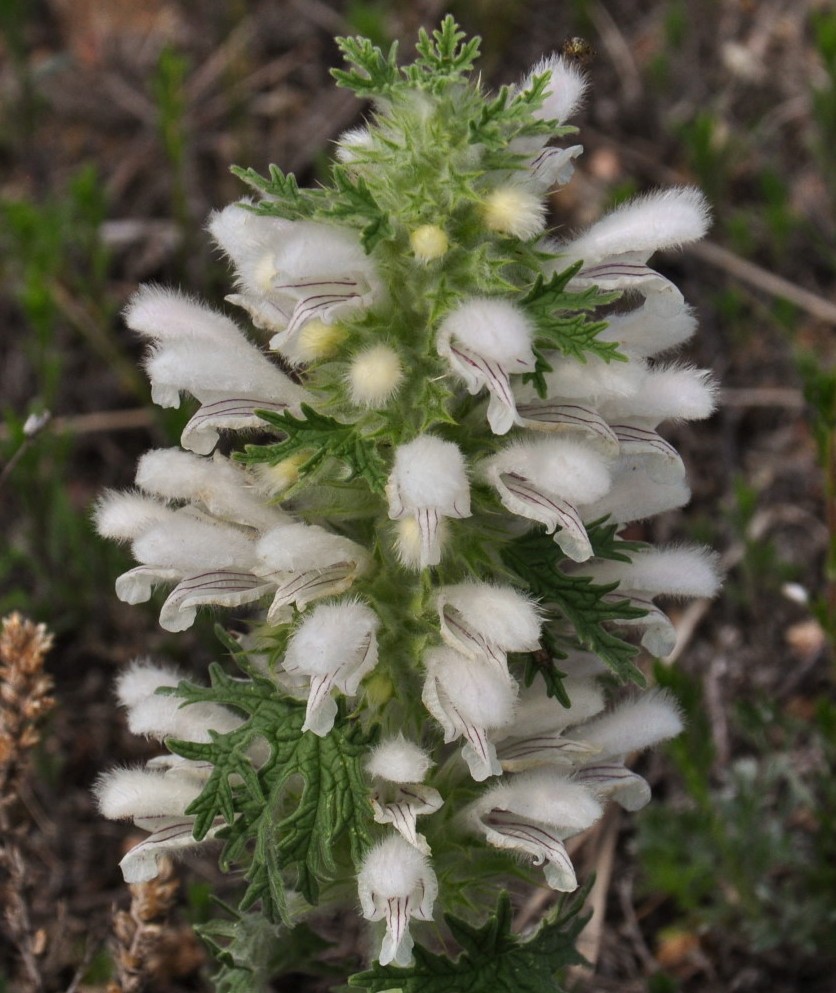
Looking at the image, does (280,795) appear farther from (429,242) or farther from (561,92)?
(561,92)

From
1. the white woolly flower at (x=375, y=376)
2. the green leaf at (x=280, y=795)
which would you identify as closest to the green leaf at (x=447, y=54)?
the white woolly flower at (x=375, y=376)

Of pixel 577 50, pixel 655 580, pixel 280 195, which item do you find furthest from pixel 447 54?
pixel 655 580

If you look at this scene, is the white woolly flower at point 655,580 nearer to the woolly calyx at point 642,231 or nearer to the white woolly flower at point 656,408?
the white woolly flower at point 656,408

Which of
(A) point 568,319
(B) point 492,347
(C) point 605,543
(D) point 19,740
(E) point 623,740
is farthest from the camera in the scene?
(D) point 19,740

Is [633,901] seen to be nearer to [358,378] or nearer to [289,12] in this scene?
[358,378]

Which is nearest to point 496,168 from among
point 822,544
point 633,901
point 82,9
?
point 633,901

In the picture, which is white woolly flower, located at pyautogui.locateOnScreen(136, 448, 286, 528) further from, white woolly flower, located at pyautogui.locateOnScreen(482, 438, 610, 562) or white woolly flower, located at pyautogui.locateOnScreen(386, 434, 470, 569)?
white woolly flower, located at pyautogui.locateOnScreen(482, 438, 610, 562)

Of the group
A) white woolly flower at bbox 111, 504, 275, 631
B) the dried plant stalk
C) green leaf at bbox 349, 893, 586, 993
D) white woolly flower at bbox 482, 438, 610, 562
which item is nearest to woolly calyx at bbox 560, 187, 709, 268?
white woolly flower at bbox 482, 438, 610, 562
